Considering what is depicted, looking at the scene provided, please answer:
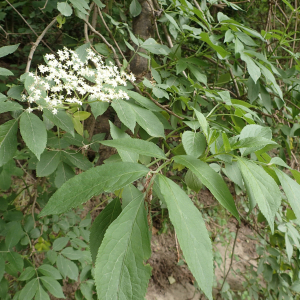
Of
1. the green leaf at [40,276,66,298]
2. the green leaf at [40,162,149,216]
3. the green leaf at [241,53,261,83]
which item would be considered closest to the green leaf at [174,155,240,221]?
the green leaf at [40,162,149,216]

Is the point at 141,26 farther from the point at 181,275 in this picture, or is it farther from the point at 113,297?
the point at 181,275

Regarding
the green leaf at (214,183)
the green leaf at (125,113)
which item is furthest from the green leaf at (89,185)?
the green leaf at (125,113)

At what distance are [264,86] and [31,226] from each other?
59.8 inches

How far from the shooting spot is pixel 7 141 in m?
0.71

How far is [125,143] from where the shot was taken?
64 centimetres

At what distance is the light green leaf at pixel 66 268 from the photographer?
123 cm

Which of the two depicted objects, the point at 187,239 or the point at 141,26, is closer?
the point at 187,239

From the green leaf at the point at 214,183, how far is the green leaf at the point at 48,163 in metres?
0.53

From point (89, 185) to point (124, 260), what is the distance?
0.17 meters

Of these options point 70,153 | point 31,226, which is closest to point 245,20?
point 70,153

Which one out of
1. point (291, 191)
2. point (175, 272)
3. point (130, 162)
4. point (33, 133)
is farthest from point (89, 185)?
point (175, 272)

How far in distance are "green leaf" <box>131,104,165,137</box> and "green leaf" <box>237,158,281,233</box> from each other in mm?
307

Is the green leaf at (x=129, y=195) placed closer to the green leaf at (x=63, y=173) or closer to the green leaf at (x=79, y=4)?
the green leaf at (x=63, y=173)

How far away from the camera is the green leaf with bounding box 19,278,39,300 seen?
3.49ft
